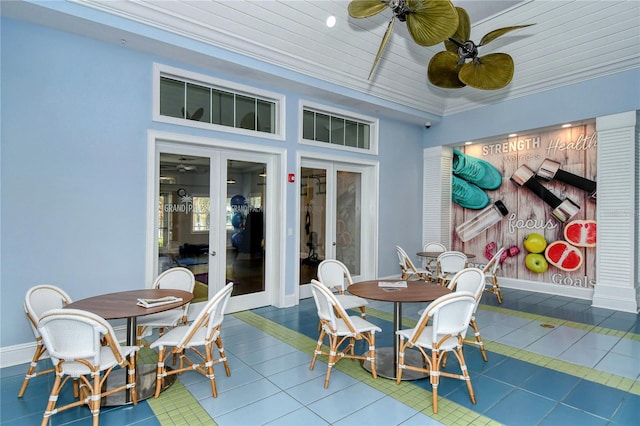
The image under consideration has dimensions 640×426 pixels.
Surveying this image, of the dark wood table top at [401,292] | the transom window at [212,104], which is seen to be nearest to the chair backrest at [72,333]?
the dark wood table top at [401,292]

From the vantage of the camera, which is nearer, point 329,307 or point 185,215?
point 329,307

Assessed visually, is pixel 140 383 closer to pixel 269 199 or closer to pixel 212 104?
pixel 269 199

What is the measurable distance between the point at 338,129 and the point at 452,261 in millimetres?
3057

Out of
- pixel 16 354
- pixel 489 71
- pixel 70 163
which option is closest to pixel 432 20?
pixel 489 71

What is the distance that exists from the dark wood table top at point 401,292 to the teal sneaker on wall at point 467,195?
174 inches

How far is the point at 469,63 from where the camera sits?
319 centimetres

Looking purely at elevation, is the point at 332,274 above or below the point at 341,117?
below

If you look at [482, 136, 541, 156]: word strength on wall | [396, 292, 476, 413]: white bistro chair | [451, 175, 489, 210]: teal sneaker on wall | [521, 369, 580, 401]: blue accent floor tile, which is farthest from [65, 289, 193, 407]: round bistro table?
[482, 136, 541, 156]: word strength on wall

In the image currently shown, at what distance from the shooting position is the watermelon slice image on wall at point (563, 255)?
6197 millimetres

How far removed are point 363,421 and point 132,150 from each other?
3793 millimetres

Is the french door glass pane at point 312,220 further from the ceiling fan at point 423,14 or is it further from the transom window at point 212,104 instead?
the ceiling fan at point 423,14

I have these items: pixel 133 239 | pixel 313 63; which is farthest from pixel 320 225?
pixel 133 239

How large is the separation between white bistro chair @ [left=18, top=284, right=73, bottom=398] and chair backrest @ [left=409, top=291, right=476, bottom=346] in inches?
123

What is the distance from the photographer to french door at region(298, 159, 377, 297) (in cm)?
612
